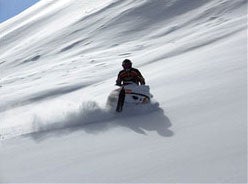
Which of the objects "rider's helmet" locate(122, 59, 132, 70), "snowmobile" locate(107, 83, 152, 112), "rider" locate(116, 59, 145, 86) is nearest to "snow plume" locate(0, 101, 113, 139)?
"snowmobile" locate(107, 83, 152, 112)

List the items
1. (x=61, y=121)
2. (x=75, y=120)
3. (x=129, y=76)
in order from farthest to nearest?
(x=129, y=76) < (x=61, y=121) < (x=75, y=120)

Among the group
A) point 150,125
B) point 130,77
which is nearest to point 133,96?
point 130,77

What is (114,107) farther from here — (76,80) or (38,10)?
(38,10)

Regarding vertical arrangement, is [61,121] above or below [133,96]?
below

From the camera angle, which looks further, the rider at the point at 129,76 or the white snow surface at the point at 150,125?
the rider at the point at 129,76

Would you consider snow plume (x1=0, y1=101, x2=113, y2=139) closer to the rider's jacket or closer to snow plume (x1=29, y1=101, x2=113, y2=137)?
snow plume (x1=29, y1=101, x2=113, y2=137)

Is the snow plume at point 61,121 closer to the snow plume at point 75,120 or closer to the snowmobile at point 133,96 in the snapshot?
the snow plume at point 75,120

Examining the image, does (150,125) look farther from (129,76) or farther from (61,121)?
(61,121)

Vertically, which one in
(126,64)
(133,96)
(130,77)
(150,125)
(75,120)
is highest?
(126,64)

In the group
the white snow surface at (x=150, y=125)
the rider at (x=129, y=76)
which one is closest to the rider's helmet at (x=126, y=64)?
the rider at (x=129, y=76)

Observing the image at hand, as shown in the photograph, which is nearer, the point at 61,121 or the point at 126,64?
the point at 61,121

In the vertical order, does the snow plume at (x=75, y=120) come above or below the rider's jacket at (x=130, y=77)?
below

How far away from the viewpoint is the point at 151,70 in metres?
17.1

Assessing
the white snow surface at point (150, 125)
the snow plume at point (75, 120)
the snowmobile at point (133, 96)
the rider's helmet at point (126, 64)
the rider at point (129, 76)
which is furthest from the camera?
the rider at point (129, 76)
